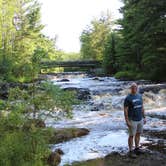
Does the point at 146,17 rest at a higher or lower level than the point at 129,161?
higher

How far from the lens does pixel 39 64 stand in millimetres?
7895

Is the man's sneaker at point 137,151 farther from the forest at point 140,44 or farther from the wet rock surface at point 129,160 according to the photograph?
the forest at point 140,44

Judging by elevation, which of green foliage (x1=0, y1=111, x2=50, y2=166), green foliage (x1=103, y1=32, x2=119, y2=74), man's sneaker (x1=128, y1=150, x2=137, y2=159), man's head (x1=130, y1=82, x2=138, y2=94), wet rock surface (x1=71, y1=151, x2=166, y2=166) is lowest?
wet rock surface (x1=71, y1=151, x2=166, y2=166)

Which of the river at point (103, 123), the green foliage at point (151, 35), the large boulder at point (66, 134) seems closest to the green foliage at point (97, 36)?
the green foliage at point (151, 35)

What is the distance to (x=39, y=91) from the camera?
26.3 ft

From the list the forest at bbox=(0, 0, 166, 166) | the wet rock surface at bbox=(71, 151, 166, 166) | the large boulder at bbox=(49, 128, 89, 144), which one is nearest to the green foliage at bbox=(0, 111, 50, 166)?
the forest at bbox=(0, 0, 166, 166)

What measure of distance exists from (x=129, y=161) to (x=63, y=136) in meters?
3.71

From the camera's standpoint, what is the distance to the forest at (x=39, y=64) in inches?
297

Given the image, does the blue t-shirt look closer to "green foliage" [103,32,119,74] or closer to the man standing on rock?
the man standing on rock

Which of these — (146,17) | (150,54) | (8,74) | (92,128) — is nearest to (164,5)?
(146,17)

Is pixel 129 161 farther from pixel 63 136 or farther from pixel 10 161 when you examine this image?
pixel 10 161

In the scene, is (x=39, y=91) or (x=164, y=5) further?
(x=164, y=5)

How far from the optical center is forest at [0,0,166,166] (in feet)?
24.7

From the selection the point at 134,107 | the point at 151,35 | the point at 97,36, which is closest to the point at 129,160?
the point at 134,107
